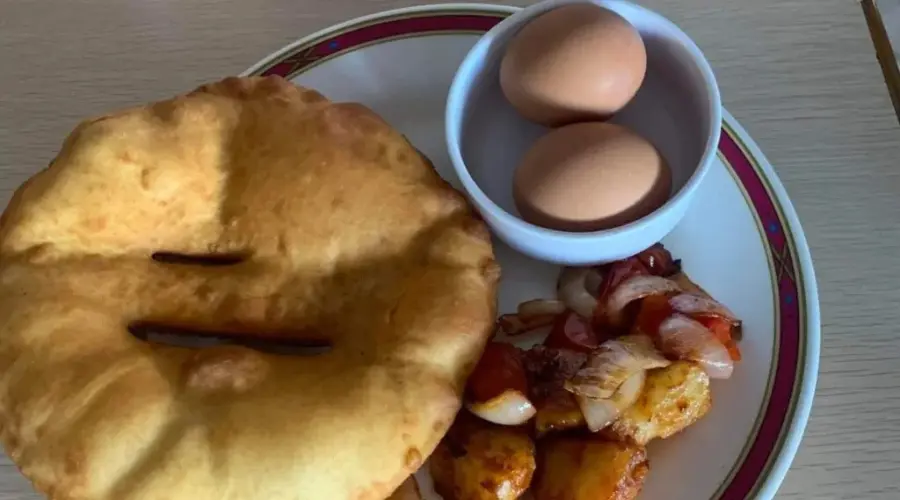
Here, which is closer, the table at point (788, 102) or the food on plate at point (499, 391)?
the food on plate at point (499, 391)

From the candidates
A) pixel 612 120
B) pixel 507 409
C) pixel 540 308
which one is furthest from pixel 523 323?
pixel 612 120

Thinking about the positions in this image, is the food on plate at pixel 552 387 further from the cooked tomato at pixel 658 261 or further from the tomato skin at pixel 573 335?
the cooked tomato at pixel 658 261

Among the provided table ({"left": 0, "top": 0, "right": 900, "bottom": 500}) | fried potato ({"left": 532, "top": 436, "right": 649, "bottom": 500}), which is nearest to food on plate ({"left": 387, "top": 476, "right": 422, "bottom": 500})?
fried potato ({"left": 532, "top": 436, "right": 649, "bottom": 500})

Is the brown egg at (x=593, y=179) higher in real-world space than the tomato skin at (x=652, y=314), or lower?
higher

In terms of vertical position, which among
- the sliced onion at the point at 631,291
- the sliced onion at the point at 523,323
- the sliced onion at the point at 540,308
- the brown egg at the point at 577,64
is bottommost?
the sliced onion at the point at 523,323

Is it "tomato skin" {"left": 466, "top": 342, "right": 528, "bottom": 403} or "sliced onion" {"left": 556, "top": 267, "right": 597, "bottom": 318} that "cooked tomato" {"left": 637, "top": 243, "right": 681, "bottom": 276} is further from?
"tomato skin" {"left": 466, "top": 342, "right": 528, "bottom": 403}

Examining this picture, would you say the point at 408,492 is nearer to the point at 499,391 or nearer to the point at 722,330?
the point at 499,391

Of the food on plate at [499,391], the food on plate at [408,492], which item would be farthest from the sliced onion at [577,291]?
the food on plate at [408,492]
